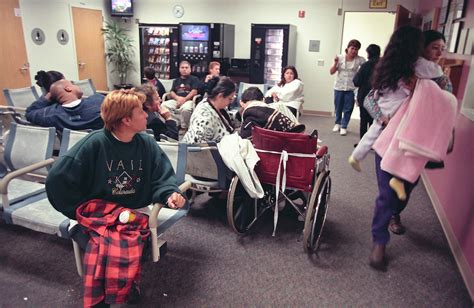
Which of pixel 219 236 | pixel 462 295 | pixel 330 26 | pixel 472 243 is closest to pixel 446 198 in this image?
pixel 472 243

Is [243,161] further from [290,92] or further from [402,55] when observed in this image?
[290,92]

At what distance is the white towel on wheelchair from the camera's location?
2.38 meters

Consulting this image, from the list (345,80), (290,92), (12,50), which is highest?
(12,50)

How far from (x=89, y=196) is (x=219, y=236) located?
3.80 feet

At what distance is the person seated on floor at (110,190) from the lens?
5.40ft

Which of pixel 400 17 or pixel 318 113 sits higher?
pixel 400 17

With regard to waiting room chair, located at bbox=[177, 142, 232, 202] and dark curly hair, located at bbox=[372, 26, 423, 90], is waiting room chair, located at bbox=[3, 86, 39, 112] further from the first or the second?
dark curly hair, located at bbox=[372, 26, 423, 90]

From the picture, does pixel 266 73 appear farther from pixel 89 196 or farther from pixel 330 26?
pixel 89 196

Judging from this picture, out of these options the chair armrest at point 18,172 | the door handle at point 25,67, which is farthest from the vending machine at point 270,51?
the chair armrest at point 18,172

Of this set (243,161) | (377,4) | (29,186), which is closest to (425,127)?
(243,161)

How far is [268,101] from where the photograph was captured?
4.59 m

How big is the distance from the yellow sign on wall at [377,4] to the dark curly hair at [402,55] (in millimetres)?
5064

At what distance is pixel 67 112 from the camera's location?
285 centimetres

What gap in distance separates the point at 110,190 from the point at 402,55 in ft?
5.63
